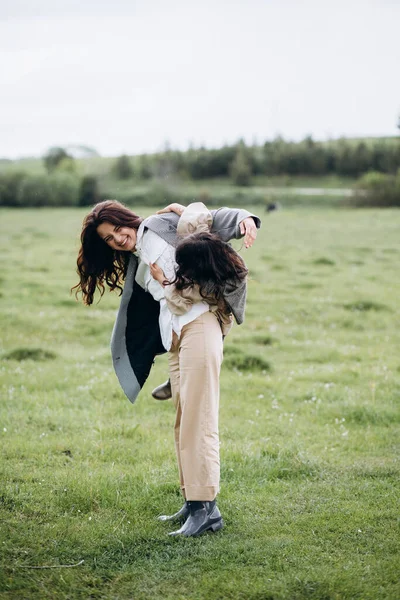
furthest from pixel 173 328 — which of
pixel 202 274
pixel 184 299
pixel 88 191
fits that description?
pixel 88 191

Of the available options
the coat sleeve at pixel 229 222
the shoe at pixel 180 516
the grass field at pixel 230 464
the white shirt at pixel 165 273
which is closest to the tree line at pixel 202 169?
the grass field at pixel 230 464

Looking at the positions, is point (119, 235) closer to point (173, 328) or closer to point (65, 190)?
point (173, 328)

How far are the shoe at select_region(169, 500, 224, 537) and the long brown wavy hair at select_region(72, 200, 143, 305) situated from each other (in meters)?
1.76

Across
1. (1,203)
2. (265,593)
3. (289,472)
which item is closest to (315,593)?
(265,593)

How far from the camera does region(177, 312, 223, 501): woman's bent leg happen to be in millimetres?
5039

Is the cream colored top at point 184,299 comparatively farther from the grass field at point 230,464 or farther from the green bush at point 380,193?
the green bush at point 380,193

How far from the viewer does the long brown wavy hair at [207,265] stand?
4.95 m

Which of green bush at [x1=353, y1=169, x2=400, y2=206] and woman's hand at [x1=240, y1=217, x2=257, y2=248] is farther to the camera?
green bush at [x1=353, y1=169, x2=400, y2=206]

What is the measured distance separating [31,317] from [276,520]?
906 centimetres

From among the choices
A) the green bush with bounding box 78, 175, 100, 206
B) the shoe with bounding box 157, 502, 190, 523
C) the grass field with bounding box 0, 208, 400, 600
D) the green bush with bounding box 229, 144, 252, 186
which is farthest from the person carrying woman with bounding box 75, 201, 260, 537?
the green bush with bounding box 229, 144, 252, 186

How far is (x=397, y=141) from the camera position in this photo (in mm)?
54750

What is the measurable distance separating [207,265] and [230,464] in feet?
7.98

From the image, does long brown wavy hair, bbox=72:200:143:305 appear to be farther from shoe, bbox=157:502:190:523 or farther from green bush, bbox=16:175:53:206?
green bush, bbox=16:175:53:206

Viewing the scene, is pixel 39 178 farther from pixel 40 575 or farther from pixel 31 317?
pixel 40 575
